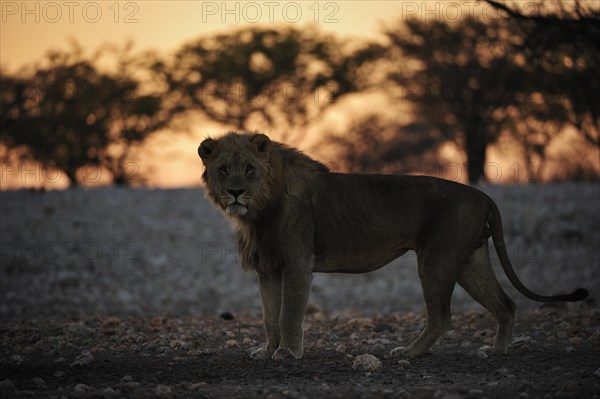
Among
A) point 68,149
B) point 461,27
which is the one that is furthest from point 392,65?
point 68,149

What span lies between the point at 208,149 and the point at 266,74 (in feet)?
101

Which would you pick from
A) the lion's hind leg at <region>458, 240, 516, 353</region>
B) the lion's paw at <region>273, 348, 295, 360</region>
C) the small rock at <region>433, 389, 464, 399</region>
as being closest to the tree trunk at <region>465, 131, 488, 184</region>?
the lion's hind leg at <region>458, 240, 516, 353</region>

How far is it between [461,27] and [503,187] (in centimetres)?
1307

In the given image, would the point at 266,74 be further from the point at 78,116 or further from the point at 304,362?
the point at 304,362

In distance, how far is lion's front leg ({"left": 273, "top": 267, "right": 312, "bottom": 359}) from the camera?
24.3 ft

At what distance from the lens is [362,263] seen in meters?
7.89

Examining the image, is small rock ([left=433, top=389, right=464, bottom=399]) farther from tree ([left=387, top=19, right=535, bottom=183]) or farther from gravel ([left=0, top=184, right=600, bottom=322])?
tree ([left=387, top=19, right=535, bottom=183])

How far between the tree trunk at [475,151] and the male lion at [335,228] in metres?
23.9

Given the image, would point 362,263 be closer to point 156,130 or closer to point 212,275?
point 212,275

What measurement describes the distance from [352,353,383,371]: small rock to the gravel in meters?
7.06

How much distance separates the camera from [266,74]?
125ft

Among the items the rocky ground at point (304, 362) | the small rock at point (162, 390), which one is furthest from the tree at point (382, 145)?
the small rock at point (162, 390)

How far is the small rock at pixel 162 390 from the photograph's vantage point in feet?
20.2

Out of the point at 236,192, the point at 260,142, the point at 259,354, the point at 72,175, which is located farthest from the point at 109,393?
the point at 72,175
